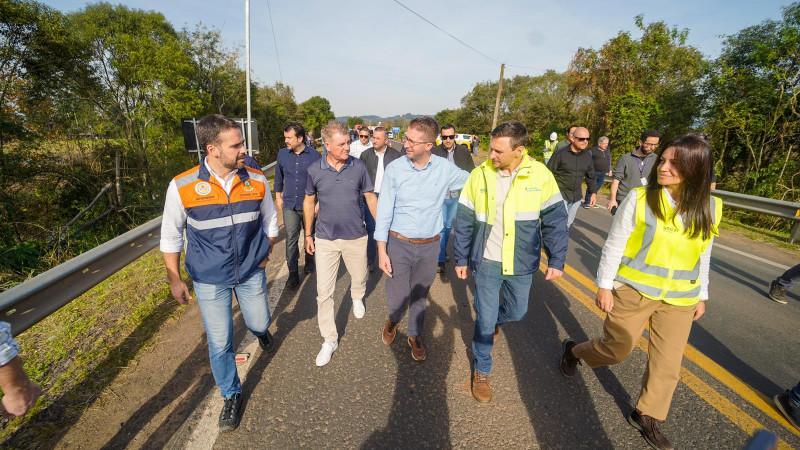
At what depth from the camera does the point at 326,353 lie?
285 cm

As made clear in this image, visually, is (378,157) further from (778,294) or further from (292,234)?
(778,294)

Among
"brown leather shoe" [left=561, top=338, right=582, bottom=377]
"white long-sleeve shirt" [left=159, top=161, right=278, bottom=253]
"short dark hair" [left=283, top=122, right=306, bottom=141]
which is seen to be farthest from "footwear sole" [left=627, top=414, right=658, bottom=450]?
"short dark hair" [left=283, top=122, right=306, bottom=141]

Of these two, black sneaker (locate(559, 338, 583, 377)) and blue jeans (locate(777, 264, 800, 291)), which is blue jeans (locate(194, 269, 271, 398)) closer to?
black sneaker (locate(559, 338, 583, 377))

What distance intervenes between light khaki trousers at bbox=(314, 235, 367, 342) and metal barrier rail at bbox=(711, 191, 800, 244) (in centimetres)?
815

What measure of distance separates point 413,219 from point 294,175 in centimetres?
236

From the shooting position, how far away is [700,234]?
2.00 meters

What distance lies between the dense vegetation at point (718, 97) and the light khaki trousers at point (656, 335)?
28.7 ft

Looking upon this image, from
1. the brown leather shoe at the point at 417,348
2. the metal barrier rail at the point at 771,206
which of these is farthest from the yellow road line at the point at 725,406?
the metal barrier rail at the point at 771,206

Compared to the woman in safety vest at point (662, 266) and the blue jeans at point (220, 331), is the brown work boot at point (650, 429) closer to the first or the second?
the woman in safety vest at point (662, 266)

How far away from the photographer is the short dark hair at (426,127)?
269 cm

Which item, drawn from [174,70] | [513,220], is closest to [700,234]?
[513,220]

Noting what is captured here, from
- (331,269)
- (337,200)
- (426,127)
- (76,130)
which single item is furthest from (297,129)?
(76,130)

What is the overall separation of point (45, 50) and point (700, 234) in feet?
49.9

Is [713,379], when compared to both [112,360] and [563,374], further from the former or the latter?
[112,360]
